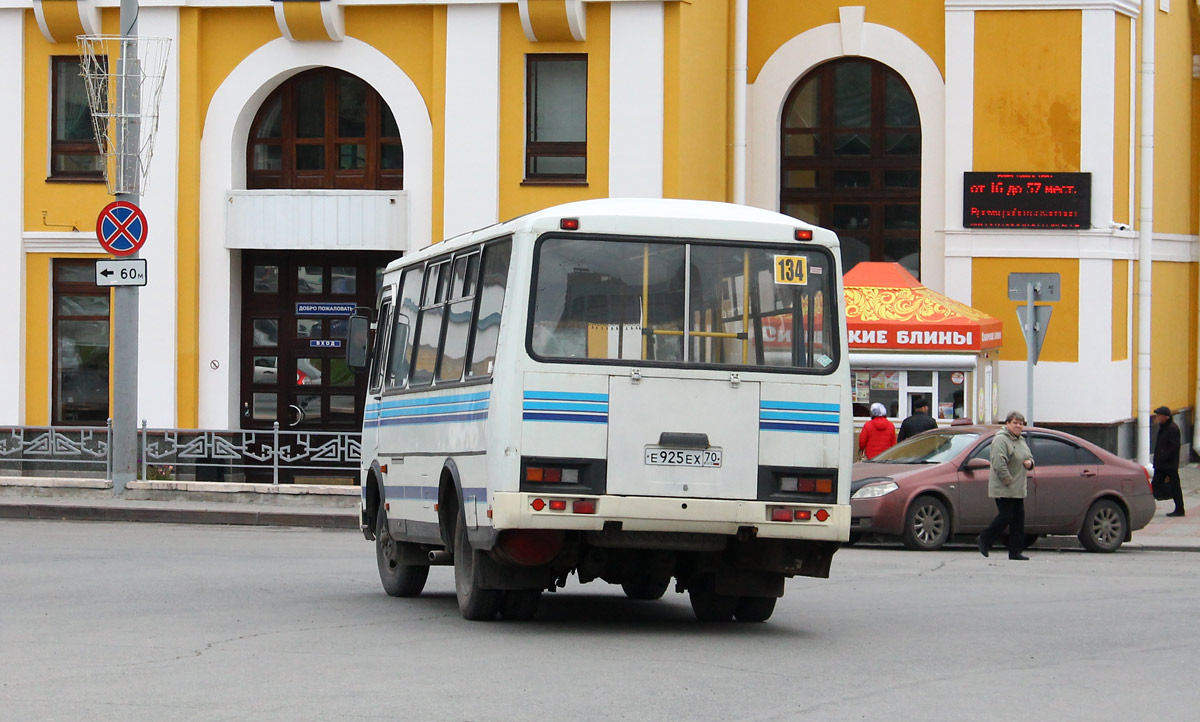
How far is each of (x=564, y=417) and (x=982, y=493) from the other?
9859 millimetres

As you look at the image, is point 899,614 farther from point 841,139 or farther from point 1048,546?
point 841,139

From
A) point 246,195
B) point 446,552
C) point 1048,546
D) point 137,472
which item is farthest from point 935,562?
point 246,195

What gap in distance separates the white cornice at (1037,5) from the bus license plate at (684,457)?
58.7ft

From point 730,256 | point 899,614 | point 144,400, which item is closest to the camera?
point 730,256

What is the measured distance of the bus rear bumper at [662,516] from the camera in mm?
10930

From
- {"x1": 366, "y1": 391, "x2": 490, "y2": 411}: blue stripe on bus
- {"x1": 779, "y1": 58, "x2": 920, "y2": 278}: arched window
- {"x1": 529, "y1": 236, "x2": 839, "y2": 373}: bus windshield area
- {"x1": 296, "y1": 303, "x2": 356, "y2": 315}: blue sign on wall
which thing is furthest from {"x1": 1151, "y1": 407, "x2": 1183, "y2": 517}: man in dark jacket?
{"x1": 529, "y1": 236, "x2": 839, "y2": 373}: bus windshield area

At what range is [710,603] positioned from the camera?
1254 centimetres

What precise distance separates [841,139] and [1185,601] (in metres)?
15.9

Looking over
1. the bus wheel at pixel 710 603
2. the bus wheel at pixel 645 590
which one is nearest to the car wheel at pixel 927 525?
the bus wheel at pixel 645 590

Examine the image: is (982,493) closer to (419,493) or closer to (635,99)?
(419,493)

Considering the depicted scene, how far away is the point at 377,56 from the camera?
26766mm

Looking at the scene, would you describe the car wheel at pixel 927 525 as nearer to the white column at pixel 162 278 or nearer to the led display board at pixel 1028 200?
the led display board at pixel 1028 200

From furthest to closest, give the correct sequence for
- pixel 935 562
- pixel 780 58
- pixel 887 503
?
1. pixel 780 58
2. pixel 887 503
3. pixel 935 562

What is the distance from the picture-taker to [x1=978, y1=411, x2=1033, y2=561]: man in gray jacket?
60.5ft
